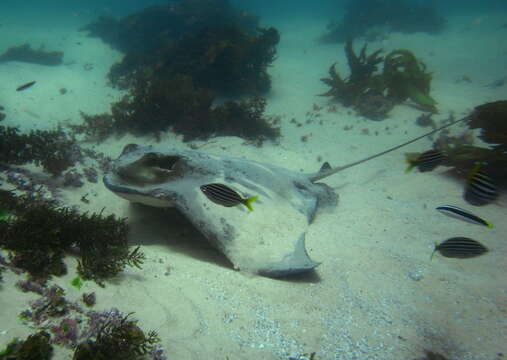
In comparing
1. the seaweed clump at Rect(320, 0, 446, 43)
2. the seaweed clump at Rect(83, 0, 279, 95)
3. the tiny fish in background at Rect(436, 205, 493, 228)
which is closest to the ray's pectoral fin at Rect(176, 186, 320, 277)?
the tiny fish in background at Rect(436, 205, 493, 228)

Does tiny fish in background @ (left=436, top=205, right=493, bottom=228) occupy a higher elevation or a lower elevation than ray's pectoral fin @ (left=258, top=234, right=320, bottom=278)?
higher

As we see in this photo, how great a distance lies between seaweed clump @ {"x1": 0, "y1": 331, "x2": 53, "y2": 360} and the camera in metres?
1.93

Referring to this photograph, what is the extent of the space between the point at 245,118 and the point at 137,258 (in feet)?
24.6

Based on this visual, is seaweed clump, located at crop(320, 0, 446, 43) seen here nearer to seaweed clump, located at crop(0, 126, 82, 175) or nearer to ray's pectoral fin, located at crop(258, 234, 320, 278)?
seaweed clump, located at crop(0, 126, 82, 175)

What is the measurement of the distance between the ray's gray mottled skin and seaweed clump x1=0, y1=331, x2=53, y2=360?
2.07 metres

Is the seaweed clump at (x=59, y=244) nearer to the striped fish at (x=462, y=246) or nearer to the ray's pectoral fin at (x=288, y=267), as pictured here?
the ray's pectoral fin at (x=288, y=267)

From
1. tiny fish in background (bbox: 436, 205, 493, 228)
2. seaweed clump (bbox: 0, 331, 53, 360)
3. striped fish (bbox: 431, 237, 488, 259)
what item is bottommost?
seaweed clump (bbox: 0, 331, 53, 360)

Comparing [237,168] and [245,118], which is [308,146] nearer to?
[245,118]

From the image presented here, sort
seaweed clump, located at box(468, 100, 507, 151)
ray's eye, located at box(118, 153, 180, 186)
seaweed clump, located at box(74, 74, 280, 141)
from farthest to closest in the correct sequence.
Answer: seaweed clump, located at box(74, 74, 280, 141) < seaweed clump, located at box(468, 100, 507, 151) < ray's eye, located at box(118, 153, 180, 186)

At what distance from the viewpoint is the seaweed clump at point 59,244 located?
2965mm

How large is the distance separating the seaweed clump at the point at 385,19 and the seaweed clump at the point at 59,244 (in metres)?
31.4

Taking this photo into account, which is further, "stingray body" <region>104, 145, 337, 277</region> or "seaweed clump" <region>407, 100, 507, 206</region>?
→ "seaweed clump" <region>407, 100, 507, 206</region>

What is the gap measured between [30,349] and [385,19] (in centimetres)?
3857

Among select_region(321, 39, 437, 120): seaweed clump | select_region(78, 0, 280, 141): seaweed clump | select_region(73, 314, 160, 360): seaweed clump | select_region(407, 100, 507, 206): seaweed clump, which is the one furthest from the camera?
select_region(321, 39, 437, 120): seaweed clump
